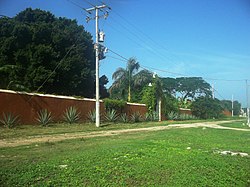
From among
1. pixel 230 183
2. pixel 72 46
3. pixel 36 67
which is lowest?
pixel 230 183

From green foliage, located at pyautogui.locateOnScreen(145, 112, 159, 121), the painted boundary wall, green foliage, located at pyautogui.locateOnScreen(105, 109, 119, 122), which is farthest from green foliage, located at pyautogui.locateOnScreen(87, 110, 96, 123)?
green foliage, located at pyautogui.locateOnScreen(145, 112, 159, 121)

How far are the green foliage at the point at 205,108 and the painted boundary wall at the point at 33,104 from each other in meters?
38.6

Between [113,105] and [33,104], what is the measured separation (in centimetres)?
1133

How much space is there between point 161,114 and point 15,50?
71.7 ft

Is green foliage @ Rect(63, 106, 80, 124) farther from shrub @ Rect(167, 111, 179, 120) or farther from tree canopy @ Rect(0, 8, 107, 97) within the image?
shrub @ Rect(167, 111, 179, 120)

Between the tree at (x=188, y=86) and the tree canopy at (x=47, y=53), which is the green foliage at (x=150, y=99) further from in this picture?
the tree at (x=188, y=86)

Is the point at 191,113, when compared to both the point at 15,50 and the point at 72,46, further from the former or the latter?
the point at 15,50

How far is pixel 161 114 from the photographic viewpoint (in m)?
42.7

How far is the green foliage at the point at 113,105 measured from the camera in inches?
1145

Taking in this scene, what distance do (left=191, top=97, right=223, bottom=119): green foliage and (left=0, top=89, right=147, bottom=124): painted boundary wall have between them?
38616 millimetres

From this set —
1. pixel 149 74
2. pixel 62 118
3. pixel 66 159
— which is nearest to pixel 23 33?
pixel 62 118

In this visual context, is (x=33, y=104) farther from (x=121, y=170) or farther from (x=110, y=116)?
(x=121, y=170)

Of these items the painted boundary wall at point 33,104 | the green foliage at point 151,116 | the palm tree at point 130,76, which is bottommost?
the green foliage at point 151,116

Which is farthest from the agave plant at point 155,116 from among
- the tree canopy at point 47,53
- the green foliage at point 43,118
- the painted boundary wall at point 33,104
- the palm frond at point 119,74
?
the green foliage at point 43,118
